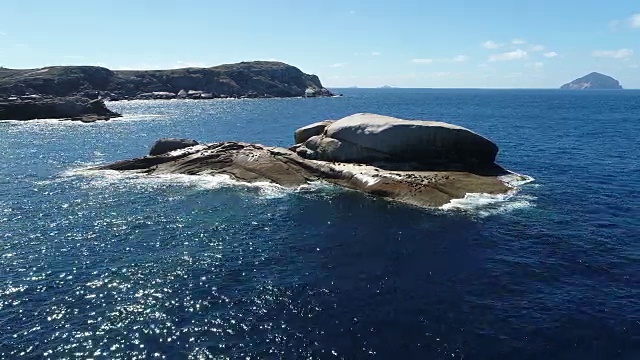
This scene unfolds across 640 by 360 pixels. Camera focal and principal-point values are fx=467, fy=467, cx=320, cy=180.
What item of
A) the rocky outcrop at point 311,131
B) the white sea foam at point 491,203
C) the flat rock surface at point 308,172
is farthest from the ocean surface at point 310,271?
the rocky outcrop at point 311,131

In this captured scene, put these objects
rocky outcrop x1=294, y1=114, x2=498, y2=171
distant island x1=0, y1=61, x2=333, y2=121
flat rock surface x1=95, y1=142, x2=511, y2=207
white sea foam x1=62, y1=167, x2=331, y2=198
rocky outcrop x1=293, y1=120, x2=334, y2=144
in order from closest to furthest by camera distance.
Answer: flat rock surface x1=95, y1=142, x2=511, y2=207 → white sea foam x1=62, y1=167, x2=331, y2=198 → rocky outcrop x1=294, y1=114, x2=498, y2=171 → rocky outcrop x1=293, y1=120, x2=334, y2=144 → distant island x1=0, y1=61, x2=333, y2=121

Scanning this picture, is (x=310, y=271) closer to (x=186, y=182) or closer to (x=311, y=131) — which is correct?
(x=186, y=182)

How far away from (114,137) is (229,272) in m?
64.1

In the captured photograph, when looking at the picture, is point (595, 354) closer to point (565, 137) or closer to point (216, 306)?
point (216, 306)

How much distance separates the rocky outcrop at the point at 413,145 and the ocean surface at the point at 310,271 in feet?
18.5

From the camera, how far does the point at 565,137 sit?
2977 inches

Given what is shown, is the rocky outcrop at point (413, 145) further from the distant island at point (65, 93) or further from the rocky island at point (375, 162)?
the distant island at point (65, 93)

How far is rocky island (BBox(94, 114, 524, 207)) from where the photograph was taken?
39.6 metres

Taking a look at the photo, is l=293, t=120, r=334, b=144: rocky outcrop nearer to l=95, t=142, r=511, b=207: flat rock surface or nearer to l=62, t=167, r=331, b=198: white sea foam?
l=95, t=142, r=511, b=207: flat rock surface

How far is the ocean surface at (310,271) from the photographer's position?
1867cm

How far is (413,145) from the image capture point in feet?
143

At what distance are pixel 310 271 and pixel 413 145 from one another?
22.1m

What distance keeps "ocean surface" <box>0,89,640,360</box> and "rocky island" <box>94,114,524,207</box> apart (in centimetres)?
216

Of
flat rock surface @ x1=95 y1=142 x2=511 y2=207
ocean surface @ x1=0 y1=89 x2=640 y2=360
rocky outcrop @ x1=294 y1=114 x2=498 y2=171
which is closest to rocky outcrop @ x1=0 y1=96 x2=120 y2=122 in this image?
flat rock surface @ x1=95 y1=142 x2=511 y2=207
